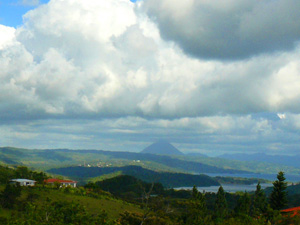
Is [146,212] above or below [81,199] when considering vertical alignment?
above

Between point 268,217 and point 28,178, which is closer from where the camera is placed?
point 268,217

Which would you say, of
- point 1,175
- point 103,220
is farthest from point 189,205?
point 1,175

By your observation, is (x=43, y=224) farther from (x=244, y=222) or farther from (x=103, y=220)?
(x=244, y=222)

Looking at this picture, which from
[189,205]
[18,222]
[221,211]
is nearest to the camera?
[18,222]

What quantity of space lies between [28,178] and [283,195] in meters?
121

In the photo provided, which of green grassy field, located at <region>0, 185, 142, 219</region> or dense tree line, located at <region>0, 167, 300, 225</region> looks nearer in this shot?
dense tree line, located at <region>0, 167, 300, 225</region>

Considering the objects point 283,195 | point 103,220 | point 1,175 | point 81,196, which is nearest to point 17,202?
point 81,196

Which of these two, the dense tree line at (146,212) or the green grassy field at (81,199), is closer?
the dense tree line at (146,212)

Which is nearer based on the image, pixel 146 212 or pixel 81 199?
pixel 146 212

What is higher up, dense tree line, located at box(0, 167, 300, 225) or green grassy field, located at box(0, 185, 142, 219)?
dense tree line, located at box(0, 167, 300, 225)

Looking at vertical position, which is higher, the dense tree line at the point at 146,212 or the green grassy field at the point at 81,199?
the dense tree line at the point at 146,212

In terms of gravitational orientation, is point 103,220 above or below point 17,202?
above

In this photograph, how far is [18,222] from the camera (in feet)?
114

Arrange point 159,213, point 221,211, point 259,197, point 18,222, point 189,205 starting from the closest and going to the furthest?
point 18,222, point 159,213, point 189,205, point 259,197, point 221,211
